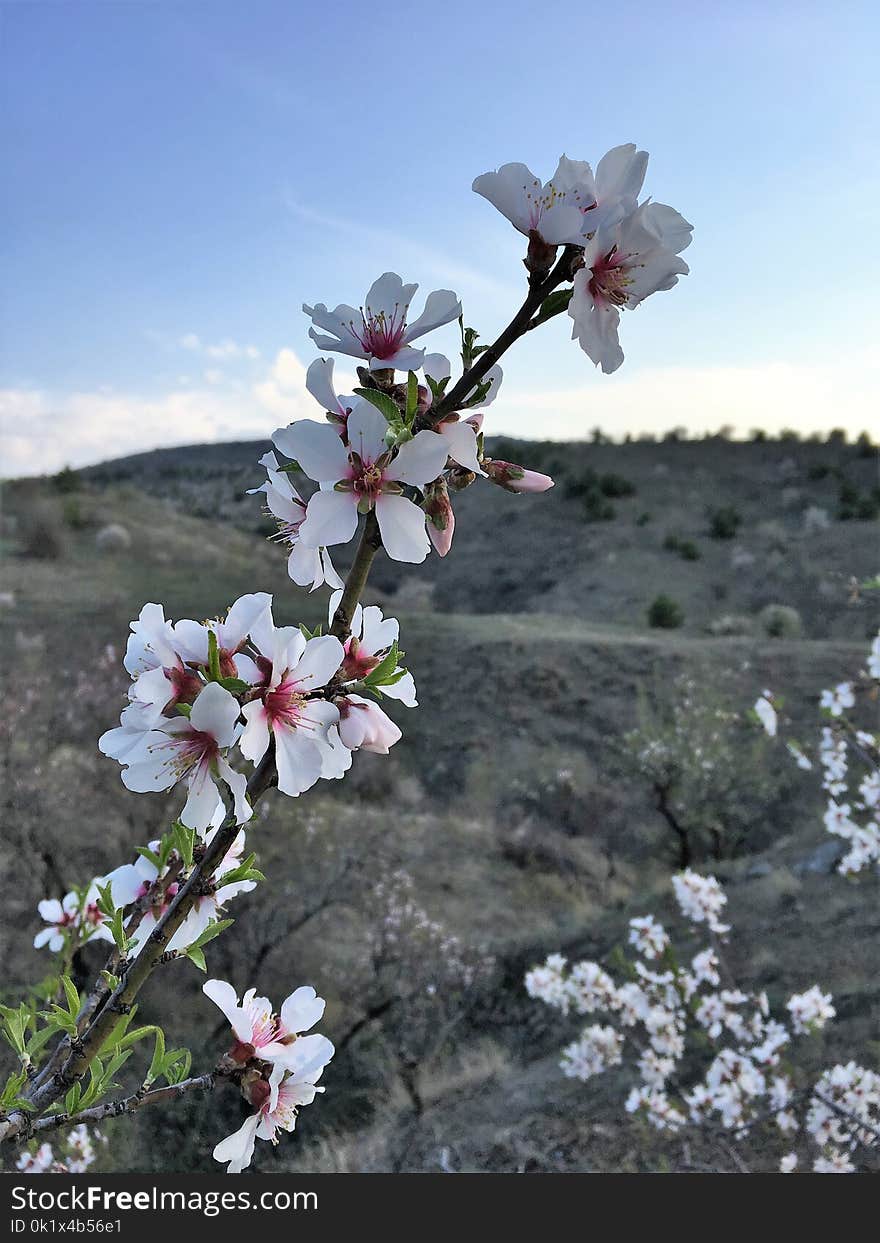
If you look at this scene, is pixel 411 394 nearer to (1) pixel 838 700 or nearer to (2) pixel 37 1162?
(2) pixel 37 1162

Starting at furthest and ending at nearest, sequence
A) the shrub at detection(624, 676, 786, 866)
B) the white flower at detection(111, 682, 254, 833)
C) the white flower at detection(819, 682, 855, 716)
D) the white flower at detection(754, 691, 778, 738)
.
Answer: the shrub at detection(624, 676, 786, 866) < the white flower at detection(754, 691, 778, 738) < the white flower at detection(819, 682, 855, 716) < the white flower at detection(111, 682, 254, 833)

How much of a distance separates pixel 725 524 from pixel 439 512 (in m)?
14.9

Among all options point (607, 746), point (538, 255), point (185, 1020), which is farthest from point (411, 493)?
point (607, 746)

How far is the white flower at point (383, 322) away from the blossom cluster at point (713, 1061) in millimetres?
2807

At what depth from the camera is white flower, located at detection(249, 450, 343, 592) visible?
0.83m

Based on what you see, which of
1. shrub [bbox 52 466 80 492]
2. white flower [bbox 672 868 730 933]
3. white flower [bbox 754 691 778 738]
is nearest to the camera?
white flower [bbox 754 691 778 738]

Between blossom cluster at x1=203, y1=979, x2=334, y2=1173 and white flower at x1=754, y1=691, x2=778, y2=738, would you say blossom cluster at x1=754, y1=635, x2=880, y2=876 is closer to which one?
white flower at x1=754, y1=691, x2=778, y2=738

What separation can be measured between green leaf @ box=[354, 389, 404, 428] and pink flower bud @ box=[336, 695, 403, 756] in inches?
9.9

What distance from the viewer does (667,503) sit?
17062 mm

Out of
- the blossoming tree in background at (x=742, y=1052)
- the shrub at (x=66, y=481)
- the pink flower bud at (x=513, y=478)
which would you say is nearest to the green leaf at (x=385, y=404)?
the pink flower bud at (x=513, y=478)

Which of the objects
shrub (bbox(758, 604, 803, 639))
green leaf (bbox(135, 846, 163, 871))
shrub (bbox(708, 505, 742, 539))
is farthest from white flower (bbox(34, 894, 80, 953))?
shrub (bbox(708, 505, 742, 539))

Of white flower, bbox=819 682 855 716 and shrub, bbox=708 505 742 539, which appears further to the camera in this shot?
shrub, bbox=708 505 742 539

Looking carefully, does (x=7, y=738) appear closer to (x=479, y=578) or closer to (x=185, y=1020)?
(x=185, y=1020)

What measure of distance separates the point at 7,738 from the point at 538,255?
17.0 ft
